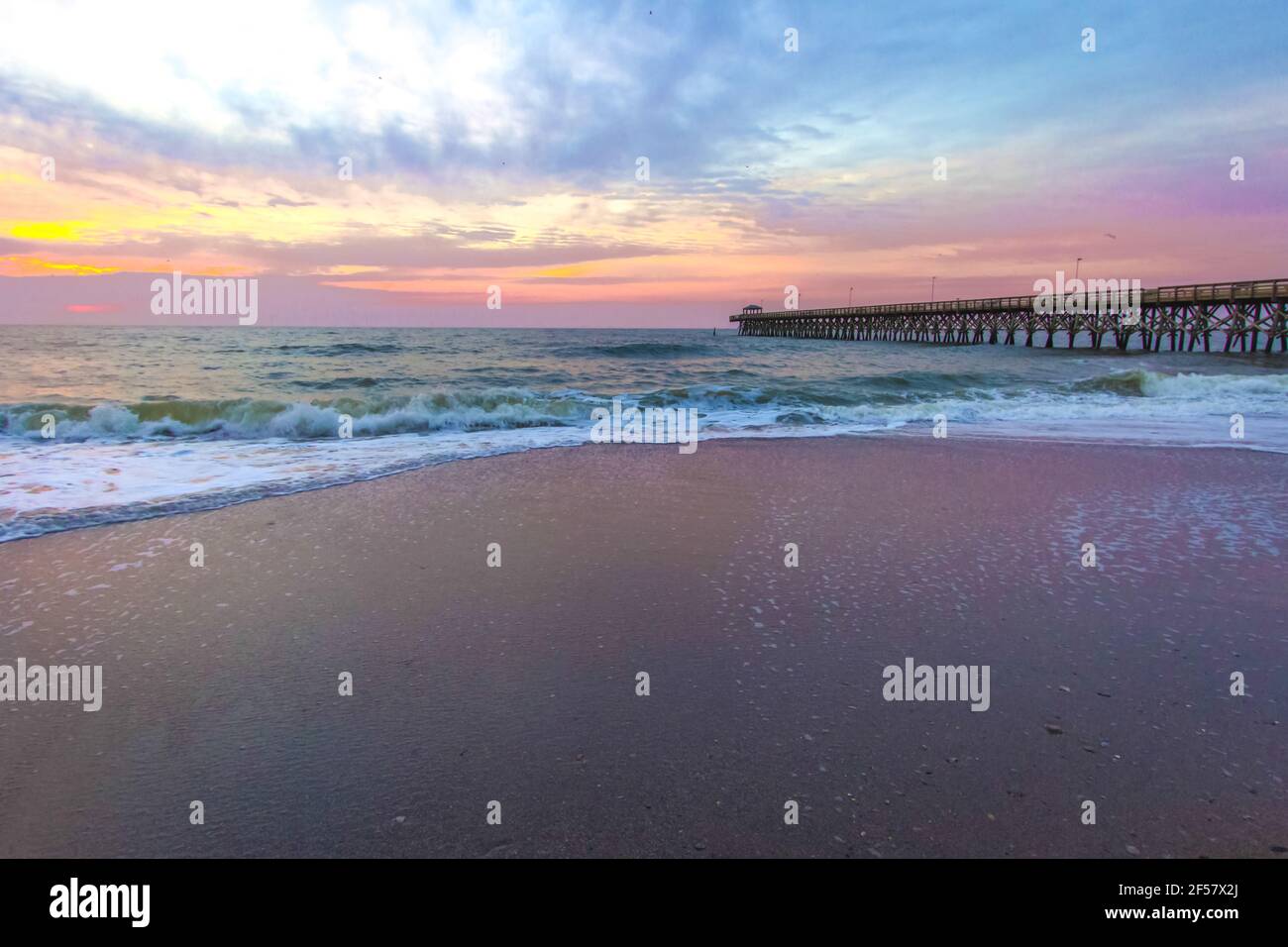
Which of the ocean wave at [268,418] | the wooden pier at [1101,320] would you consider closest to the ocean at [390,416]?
the ocean wave at [268,418]

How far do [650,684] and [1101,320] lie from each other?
57849 millimetres

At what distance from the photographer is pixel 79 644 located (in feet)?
12.4

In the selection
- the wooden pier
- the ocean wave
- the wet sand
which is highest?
the wooden pier

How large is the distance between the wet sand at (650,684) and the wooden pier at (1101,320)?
4408 cm

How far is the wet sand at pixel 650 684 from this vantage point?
2.39m

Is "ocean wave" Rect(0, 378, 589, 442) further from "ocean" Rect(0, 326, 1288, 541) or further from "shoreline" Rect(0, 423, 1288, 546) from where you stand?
"shoreline" Rect(0, 423, 1288, 546)

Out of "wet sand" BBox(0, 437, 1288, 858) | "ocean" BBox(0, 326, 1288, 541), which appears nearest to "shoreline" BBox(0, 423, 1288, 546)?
"ocean" BBox(0, 326, 1288, 541)

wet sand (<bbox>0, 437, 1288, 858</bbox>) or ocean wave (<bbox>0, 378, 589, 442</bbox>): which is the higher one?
ocean wave (<bbox>0, 378, 589, 442</bbox>)

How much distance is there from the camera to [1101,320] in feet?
163

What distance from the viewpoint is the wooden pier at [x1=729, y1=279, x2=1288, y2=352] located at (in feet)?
129

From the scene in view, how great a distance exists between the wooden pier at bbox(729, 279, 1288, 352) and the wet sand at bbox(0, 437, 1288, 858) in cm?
4408

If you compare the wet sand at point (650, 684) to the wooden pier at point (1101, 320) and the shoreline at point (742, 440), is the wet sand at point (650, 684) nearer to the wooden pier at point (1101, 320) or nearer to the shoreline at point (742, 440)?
the shoreline at point (742, 440)
